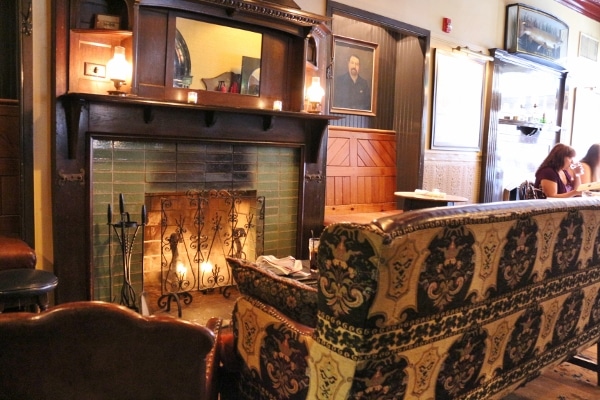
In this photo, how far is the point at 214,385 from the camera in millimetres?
1586

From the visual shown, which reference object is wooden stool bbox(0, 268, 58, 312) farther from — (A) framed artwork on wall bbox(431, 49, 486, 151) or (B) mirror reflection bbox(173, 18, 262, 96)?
(A) framed artwork on wall bbox(431, 49, 486, 151)

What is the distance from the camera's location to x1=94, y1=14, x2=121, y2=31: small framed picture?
2.98m

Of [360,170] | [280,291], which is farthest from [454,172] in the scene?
[280,291]

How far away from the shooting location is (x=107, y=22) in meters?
3.00

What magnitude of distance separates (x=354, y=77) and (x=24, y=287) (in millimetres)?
3806

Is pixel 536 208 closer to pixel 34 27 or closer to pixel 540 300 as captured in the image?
pixel 540 300

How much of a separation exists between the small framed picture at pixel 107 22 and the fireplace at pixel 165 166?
1.57ft

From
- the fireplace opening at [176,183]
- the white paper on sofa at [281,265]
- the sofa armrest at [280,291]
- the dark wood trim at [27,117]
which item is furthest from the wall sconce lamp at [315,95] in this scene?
the sofa armrest at [280,291]

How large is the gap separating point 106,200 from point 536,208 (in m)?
2.53

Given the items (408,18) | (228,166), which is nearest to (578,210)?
(228,166)

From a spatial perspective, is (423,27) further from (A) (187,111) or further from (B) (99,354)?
(B) (99,354)

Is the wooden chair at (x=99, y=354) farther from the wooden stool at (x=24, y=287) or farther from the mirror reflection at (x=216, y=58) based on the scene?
the mirror reflection at (x=216, y=58)

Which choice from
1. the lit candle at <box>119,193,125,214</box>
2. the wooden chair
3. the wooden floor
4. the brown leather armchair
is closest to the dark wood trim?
the brown leather armchair

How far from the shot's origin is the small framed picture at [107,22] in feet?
9.77
